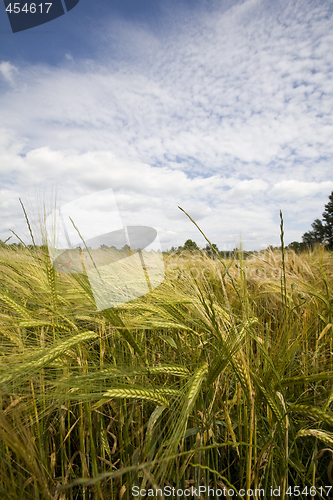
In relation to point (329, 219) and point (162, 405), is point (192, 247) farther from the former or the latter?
point (329, 219)

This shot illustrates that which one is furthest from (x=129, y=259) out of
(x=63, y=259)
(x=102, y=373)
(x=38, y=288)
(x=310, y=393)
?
(x=310, y=393)

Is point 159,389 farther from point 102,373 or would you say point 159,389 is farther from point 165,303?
point 165,303

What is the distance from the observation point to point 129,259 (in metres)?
1.82

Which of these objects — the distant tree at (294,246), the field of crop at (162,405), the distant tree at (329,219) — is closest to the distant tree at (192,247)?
the field of crop at (162,405)

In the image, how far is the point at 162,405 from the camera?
895 millimetres

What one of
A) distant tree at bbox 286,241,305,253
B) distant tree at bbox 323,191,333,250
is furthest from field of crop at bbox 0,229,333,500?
distant tree at bbox 323,191,333,250

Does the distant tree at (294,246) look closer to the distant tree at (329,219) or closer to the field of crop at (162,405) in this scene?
A: the field of crop at (162,405)

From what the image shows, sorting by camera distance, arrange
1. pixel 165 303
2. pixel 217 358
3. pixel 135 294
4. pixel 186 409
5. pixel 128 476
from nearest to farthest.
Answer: pixel 186 409
pixel 217 358
pixel 128 476
pixel 165 303
pixel 135 294

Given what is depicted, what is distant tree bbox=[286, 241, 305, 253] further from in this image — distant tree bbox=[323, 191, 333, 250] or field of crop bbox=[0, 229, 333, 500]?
distant tree bbox=[323, 191, 333, 250]

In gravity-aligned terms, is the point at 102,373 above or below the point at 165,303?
below

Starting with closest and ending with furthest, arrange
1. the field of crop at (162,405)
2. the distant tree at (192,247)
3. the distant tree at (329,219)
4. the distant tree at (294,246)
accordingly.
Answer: the field of crop at (162,405)
the distant tree at (192,247)
the distant tree at (294,246)
the distant tree at (329,219)

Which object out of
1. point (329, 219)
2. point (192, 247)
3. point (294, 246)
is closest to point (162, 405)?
point (192, 247)

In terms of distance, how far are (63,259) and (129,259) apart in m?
0.48

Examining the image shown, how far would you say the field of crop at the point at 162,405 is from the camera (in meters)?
0.80
